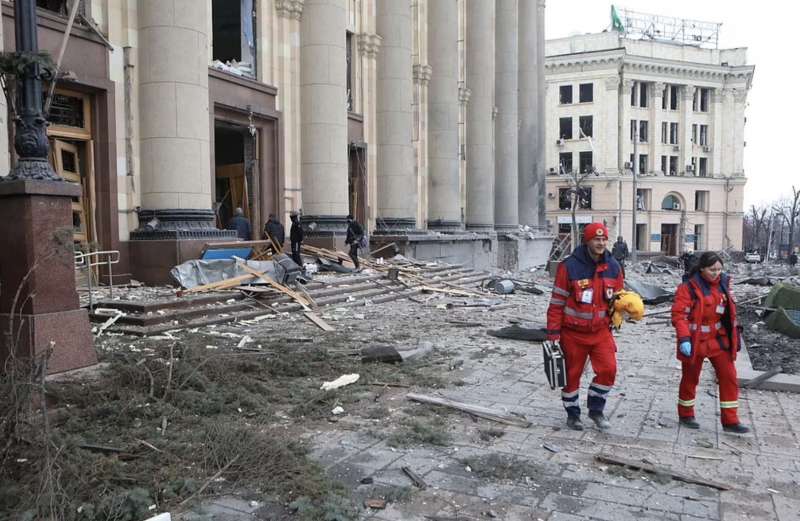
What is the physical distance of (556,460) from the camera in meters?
4.91

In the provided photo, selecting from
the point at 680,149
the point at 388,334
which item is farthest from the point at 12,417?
the point at 680,149

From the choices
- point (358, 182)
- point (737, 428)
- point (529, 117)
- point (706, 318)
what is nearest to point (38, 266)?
point (706, 318)

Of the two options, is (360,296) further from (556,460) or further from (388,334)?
(556,460)

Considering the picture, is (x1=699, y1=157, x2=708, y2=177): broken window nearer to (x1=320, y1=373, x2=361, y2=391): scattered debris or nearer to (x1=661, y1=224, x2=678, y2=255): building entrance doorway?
(x1=661, y1=224, x2=678, y2=255): building entrance doorway

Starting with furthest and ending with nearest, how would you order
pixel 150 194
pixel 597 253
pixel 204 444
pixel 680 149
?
pixel 680 149 → pixel 150 194 → pixel 597 253 → pixel 204 444

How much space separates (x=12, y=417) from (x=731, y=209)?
6662 cm

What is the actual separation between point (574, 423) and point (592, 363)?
1.80 ft

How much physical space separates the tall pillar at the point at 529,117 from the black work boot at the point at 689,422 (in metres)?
31.0

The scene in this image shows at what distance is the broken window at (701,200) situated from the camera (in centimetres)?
6084

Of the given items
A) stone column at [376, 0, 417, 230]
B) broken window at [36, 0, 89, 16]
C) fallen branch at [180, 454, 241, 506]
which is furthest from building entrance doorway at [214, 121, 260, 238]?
fallen branch at [180, 454, 241, 506]

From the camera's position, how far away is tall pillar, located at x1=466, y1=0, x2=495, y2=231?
1160 inches

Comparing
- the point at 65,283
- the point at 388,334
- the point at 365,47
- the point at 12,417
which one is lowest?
the point at 388,334

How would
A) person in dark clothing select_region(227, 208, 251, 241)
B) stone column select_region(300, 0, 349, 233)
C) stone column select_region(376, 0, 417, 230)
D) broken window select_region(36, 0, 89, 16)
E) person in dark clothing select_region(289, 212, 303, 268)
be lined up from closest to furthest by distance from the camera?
broken window select_region(36, 0, 89, 16), person in dark clothing select_region(289, 212, 303, 268), person in dark clothing select_region(227, 208, 251, 241), stone column select_region(300, 0, 349, 233), stone column select_region(376, 0, 417, 230)

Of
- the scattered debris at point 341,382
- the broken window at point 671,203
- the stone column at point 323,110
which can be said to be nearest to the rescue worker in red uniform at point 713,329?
the scattered debris at point 341,382
